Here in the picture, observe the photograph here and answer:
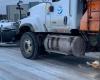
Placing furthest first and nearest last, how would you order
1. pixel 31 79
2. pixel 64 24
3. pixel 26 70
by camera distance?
pixel 64 24, pixel 26 70, pixel 31 79

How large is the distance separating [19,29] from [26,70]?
11.1 feet

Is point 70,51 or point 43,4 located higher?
point 43,4

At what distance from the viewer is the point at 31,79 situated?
8.99 meters

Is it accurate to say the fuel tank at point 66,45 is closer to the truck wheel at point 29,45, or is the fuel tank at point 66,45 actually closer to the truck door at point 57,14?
the truck door at point 57,14

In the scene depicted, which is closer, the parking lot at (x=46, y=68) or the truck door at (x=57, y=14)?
the parking lot at (x=46, y=68)

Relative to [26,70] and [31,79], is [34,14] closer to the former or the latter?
[26,70]

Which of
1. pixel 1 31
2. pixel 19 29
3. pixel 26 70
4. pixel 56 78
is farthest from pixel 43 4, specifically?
pixel 1 31

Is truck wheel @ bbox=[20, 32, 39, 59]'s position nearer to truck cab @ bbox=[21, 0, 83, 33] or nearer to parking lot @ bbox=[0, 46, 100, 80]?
parking lot @ bbox=[0, 46, 100, 80]

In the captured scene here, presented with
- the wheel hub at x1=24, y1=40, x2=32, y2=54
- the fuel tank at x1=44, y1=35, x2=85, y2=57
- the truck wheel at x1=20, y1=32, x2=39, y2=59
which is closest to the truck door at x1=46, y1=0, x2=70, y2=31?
the fuel tank at x1=44, y1=35, x2=85, y2=57

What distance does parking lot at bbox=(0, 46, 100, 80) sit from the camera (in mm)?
9350

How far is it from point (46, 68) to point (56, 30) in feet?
4.96

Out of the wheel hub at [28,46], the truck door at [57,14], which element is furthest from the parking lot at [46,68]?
the truck door at [57,14]

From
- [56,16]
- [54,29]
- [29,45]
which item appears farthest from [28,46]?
A: [56,16]

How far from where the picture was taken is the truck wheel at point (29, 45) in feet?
40.2
